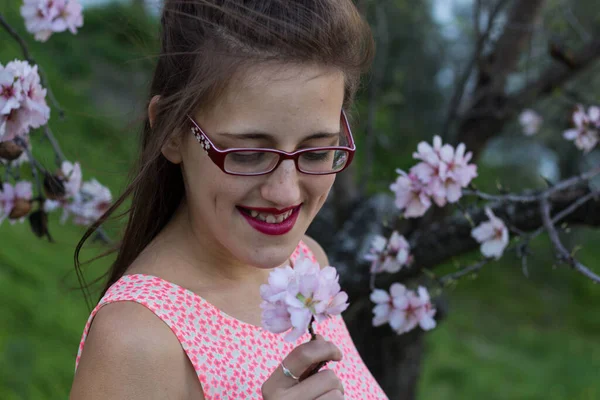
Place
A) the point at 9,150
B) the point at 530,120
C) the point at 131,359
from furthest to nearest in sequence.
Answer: the point at 530,120, the point at 9,150, the point at 131,359

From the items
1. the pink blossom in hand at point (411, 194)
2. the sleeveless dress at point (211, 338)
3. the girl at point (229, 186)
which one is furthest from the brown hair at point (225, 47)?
the pink blossom in hand at point (411, 194)

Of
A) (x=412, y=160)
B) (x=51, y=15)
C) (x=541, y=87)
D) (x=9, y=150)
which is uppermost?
(x=51, y=15)

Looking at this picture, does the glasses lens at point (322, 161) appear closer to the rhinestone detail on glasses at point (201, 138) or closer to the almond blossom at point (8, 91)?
the rhinestone detail on glasses at point (201, 138)

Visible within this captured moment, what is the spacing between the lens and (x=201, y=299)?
1288 mm

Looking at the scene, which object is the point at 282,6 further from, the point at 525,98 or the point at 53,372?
the point at 53,372

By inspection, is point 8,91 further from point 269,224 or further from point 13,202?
point 269,224

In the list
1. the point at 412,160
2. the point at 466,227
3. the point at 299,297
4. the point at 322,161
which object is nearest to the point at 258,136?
the point at 322,161

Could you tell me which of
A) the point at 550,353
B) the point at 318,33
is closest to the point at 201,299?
the point at 318,33

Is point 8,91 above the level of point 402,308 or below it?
above

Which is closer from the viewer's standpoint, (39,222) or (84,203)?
(39,222)

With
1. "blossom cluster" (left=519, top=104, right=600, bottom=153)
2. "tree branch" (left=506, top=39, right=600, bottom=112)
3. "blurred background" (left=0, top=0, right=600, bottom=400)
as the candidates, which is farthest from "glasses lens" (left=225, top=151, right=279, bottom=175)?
"tree branch" (left=506, top=39, right=600, bottom=112)

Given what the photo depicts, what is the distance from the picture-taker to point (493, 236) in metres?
2.00

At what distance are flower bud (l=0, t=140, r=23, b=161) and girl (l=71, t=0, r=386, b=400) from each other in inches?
14.3

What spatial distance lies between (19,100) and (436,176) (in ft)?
3.29
